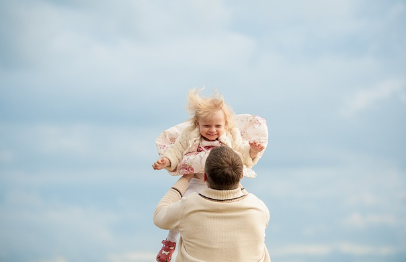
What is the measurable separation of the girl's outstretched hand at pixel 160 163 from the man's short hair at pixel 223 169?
1194mm

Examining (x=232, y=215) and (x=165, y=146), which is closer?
(x=232, y=215)

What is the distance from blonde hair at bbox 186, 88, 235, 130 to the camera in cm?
452

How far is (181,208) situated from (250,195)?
0.50 meters

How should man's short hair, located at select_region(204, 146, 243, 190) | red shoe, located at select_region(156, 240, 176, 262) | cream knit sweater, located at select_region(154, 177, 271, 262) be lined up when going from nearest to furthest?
man's short hair, located at select_region(204, 146, 243, 190), cream knit sweater, located at select_region(154, 177, 271, 262), red shoe, located at select_region(156, 240, 176, 262)

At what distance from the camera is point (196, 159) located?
14.6 feet

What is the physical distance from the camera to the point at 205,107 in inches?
178

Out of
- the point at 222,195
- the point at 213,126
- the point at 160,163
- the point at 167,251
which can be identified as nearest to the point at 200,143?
the point at 213,126

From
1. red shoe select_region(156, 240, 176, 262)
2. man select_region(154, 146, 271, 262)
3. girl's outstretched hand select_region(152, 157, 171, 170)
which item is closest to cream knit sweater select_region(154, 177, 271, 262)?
man select_region(154, 146, 271, 262)

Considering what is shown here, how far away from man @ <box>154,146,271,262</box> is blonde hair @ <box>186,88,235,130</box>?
1109 millimetres

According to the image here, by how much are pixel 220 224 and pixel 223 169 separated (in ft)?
1.35

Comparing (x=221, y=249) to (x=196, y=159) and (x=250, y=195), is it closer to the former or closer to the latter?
(x=250, y=195)

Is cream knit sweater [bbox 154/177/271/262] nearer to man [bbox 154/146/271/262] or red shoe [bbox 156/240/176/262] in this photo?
man [bbox 154/146/271/262]

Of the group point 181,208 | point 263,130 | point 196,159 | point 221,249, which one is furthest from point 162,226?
point 263,130

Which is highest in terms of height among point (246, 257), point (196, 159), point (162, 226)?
point (196, 159)
